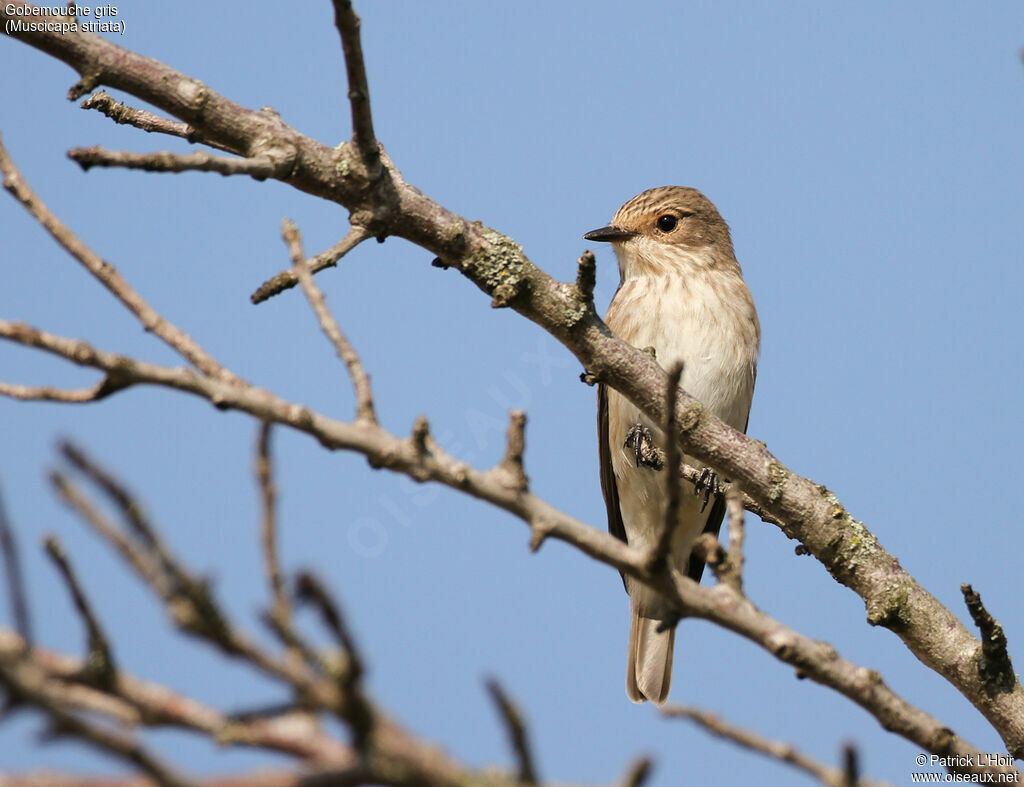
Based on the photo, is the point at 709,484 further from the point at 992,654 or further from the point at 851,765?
the point at 851,765

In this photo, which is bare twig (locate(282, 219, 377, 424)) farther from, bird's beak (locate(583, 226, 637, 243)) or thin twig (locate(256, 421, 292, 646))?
bird's beak (locate(583, 226, 637, 243))

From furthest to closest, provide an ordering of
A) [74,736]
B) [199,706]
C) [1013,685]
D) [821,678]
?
[1013,685] → [821,678] → [199,706] → [74,736]

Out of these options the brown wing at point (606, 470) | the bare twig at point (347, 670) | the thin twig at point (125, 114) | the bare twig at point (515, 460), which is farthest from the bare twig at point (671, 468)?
the brown wing at point (606, 470)

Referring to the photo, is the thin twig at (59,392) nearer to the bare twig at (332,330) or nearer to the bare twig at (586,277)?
the bare twig at (332,330)

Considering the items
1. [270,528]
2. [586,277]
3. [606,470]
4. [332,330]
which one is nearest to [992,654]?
[586,277]

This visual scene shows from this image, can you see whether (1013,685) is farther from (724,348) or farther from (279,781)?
(724,348)

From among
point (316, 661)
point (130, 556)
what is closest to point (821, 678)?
point (316, 661)

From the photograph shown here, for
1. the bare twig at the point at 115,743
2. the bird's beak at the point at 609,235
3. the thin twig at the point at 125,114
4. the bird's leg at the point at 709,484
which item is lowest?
the bare twig at the point at 115,743

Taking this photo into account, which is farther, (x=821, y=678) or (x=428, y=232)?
(x=428, y=232)
